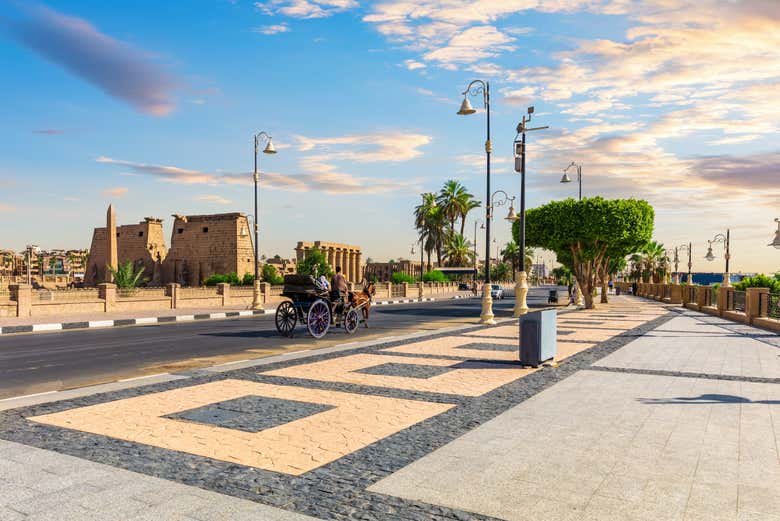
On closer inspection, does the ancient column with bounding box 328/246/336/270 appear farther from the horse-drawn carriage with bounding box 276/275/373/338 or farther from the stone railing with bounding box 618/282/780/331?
the horse-drawn carriage with bounding box 276/275/373/338

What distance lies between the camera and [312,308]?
51.2 ft

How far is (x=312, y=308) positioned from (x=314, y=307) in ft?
0.53

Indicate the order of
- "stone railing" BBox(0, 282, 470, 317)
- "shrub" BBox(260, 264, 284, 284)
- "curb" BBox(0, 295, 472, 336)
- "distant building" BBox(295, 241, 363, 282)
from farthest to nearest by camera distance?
"distant building" BBox(295, 241, 363, 282), "shrub" BBox(260, 264, 284, 284), "stone railing" BBox(0, 282, 470, 317), "curb" BBox(0, 295, 472, 336)

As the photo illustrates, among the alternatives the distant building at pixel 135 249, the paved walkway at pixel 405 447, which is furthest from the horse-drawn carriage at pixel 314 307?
the distant building at pixel 135 249

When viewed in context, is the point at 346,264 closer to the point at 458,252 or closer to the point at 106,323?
the point at 458,252

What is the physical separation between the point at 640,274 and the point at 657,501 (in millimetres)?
109957

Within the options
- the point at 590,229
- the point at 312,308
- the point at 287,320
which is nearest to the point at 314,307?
the point at 312,308

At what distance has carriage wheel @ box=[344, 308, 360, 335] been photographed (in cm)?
1697

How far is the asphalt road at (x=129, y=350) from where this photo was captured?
32.0ft

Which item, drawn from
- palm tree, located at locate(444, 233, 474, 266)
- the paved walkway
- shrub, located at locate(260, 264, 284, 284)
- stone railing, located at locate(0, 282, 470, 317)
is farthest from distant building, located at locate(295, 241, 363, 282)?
the paved walkway

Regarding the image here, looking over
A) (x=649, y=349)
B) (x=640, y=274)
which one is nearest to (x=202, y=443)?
(x=649, y=349)

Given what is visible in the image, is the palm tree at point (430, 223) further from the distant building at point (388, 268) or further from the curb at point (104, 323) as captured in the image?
the distant building at point (388, 268)

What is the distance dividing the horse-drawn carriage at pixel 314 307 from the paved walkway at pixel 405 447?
5.45 meters

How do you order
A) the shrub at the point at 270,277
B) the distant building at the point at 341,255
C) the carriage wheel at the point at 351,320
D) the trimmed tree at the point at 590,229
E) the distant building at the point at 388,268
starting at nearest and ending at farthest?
the carriage wheel at the point at 351,320, the trimmed tree at the point at 590,229, the shrub at the point at 270,277, the distant building at the point at 341,255, the distant building at the point at 388,268
